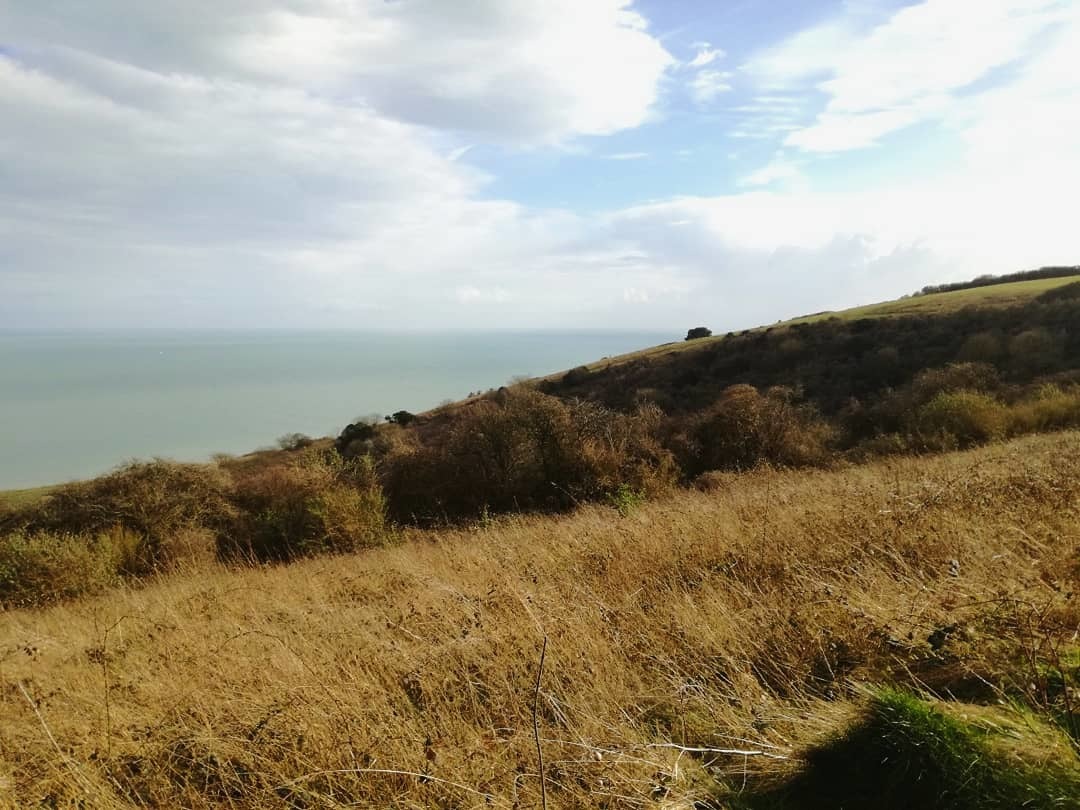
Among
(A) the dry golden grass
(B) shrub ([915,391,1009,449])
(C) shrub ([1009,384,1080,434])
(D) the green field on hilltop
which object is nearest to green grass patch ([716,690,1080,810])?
(A) the dry golden grass

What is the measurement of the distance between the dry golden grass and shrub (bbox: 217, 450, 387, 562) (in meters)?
6.71

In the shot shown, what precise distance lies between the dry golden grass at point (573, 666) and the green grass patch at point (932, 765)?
18 cm

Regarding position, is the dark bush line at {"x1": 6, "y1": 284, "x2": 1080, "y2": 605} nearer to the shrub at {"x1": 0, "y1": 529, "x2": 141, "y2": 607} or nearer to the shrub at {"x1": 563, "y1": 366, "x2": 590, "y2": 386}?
the shrub at {"x1": 0, "y1": 529, "x2": 141, "y2": 607}

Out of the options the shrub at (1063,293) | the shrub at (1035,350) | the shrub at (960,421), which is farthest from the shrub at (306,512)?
the shrub at (1063,293)

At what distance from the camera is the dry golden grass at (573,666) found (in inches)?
112

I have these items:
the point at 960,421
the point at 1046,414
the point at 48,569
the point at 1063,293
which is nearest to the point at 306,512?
the point at 48,569

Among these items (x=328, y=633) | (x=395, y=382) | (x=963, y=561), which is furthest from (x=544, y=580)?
(x=395, y=382)

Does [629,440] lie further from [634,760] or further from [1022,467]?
[634,760]

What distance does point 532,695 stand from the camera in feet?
11.8

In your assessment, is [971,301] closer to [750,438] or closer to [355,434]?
[750,438]

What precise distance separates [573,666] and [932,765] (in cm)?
205

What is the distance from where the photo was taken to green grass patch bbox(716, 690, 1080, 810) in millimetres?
2062

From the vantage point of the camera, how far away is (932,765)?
7.48ft

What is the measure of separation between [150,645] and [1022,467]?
1014 cm
